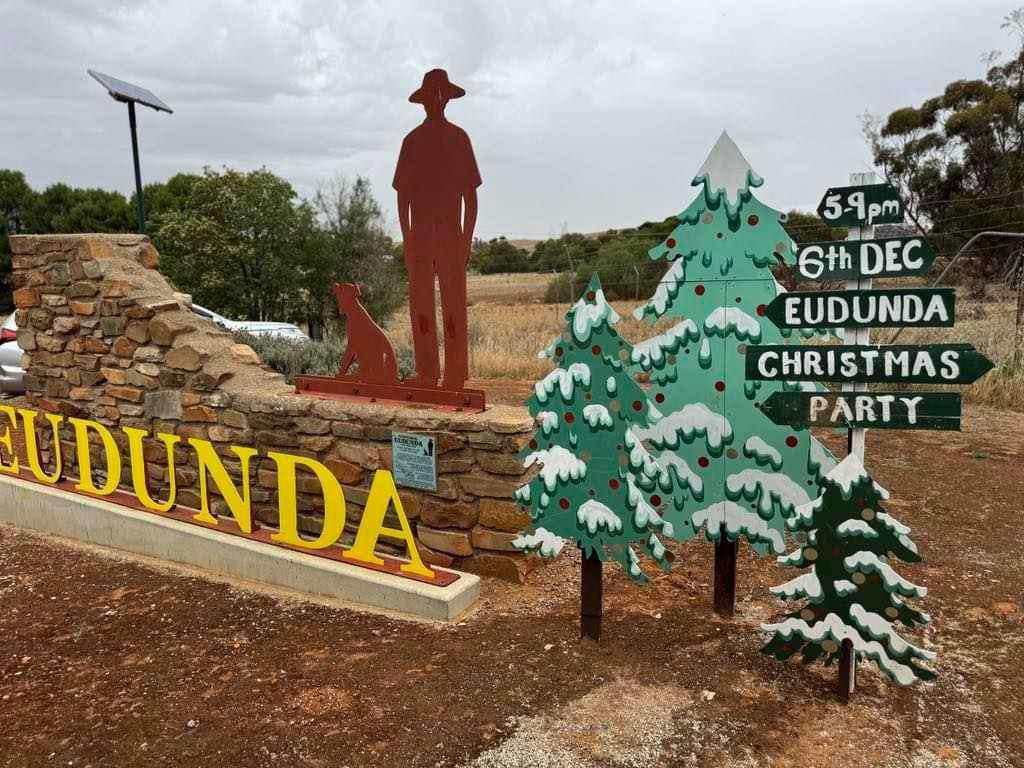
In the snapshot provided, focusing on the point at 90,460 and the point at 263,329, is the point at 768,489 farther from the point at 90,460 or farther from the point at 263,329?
the point at 263,329

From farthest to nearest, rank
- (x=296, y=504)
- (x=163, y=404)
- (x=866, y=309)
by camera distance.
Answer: (x=163, y=404) → (x=296, y=504) → (x=866, y=309)

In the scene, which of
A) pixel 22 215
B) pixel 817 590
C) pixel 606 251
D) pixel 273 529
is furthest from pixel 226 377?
A: pixel 22 215

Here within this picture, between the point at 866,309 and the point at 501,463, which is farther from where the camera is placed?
the point at 501,463

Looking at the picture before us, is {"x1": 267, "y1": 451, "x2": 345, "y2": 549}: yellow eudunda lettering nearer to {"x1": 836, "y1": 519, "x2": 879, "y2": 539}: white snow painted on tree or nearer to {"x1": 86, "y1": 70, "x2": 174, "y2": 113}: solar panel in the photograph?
{"x1": 836, "y1": 519, "x2": 879, "y2": 539}: white snow painted on tree

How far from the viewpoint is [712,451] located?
→ 369cm

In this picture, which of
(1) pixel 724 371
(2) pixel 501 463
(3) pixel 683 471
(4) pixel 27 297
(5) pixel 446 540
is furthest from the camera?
(4) pixel 27 297

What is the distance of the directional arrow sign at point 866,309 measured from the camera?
8.76 feet

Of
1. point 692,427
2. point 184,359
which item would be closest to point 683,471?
point 692,427

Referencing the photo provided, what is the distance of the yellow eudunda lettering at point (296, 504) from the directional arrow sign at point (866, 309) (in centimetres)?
265

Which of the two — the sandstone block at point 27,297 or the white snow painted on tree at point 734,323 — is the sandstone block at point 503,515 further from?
the sandstone block at point 27,297

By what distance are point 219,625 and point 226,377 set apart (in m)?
1.87

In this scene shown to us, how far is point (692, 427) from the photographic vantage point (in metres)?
3.70

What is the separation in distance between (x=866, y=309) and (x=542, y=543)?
174cm

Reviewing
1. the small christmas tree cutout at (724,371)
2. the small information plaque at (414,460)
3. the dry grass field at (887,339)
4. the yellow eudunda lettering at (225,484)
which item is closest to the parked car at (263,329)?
the dry grass field at (887,339)
